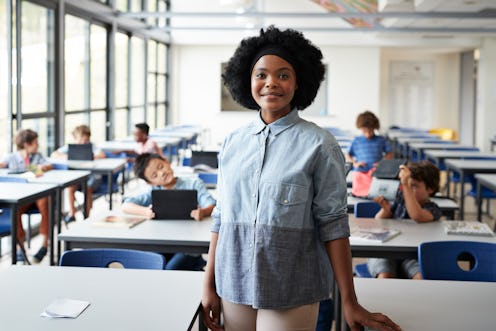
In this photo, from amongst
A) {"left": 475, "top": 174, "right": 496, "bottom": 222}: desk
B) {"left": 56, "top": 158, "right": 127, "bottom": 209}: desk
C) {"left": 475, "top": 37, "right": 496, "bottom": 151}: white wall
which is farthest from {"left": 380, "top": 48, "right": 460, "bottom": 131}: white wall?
{"left": 56, "top": 158, "right": 127, "bottom": 209}: desk

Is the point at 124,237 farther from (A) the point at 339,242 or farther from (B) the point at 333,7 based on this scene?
(B) the point at 333,7

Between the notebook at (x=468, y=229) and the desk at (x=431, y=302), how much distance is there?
1166 millimetres

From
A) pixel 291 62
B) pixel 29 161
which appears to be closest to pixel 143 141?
pixel 29 161

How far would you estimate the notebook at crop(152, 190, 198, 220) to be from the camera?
4.04 metres

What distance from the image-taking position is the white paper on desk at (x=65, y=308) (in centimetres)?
215

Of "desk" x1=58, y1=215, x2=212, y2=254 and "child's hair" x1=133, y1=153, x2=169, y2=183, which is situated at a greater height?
"child's hair" x1=133, y1=153, x2=169, y2=183

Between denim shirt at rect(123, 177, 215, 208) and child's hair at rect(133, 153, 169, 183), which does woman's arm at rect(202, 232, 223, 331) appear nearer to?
denim shirt at rect(123, 177, 215, 208)

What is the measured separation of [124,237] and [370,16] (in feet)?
23.6

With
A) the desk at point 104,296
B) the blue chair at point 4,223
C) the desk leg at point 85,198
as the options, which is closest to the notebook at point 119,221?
the desk at point 104,296

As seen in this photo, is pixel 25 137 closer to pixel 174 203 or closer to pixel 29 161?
pixel 29 161

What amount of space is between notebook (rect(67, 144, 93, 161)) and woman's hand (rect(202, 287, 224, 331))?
5379 millimetres

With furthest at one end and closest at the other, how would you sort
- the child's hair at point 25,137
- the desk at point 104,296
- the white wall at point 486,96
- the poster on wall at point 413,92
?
the poster on wall at point 413,92, the white wall at point 486,96, the child's hair at point 25,137, the desk at point 104,296

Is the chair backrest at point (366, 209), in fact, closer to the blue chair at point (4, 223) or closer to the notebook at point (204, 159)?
the blue chair at point (4, 223)

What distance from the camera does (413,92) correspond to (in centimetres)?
1845
